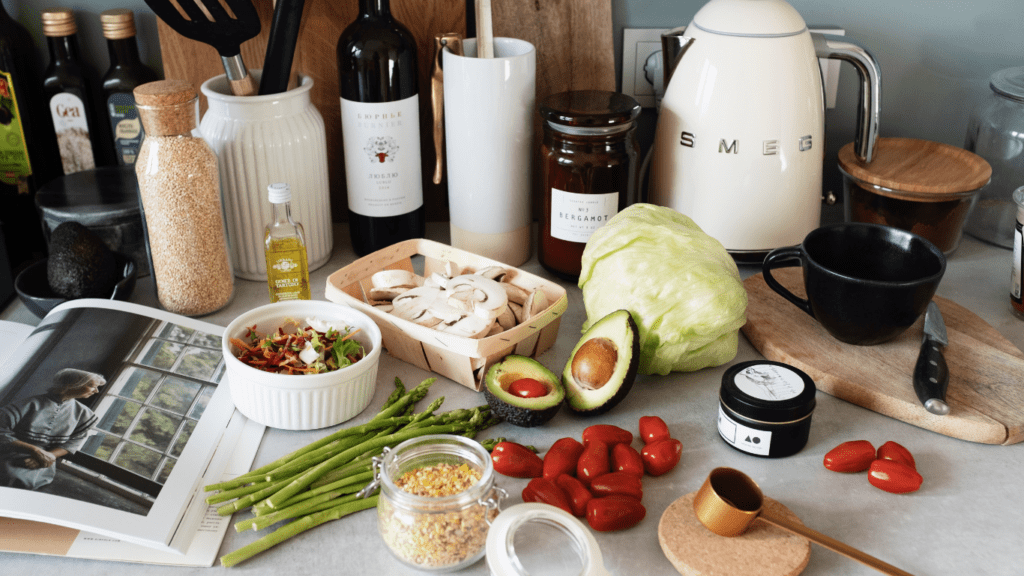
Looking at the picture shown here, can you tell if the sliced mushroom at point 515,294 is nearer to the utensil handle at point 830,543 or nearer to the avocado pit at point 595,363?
the avocado pit at point 595,363

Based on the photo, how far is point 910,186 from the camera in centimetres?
118

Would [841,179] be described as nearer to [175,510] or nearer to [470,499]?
[470,499]

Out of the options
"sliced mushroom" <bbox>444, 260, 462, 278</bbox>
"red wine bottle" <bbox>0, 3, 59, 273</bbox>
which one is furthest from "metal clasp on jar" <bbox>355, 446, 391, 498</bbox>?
"red wine bottle" <bbox>0, 3, 59, 273</bbox>

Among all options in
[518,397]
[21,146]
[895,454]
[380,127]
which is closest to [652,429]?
[518,397]

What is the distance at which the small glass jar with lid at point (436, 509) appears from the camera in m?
0.72

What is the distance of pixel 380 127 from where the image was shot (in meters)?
1.19

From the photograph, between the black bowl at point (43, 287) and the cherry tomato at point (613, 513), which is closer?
the cherry tomato at point (613, 513)

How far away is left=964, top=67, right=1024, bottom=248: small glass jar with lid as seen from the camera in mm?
1260

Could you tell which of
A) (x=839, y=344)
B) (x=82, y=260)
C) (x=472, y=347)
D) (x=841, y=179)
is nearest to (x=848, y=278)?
(x=839, y=344)

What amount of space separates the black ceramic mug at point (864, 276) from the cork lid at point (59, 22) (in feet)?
3.62

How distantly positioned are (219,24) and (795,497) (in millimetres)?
948

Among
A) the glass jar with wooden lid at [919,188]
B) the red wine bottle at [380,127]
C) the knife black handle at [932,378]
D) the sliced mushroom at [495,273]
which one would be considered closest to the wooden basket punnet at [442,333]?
the sliced mushroom at [495,273]

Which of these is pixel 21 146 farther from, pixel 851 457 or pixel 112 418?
pixel 851 457

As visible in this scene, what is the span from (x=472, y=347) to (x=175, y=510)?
0.35 meters
